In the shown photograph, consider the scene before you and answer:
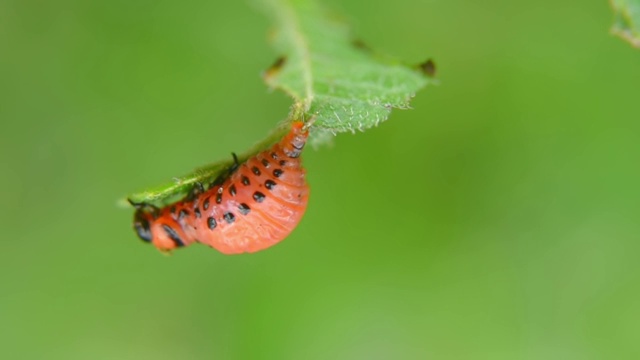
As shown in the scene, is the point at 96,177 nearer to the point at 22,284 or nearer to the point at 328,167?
the point at 22,284

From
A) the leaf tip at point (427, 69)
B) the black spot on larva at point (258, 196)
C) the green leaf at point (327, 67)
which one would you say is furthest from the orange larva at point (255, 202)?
the leaf tip at point (427, 69)

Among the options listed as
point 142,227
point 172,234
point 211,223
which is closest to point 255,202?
point 211,223

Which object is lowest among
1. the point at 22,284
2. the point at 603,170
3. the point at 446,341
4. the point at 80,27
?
the point at 22,284

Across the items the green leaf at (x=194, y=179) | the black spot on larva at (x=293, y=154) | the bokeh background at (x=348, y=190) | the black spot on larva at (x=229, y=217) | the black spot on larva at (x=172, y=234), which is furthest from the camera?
the bokeh background at (x=348, y=190)

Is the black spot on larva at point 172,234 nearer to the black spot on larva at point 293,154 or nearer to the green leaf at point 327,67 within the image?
the black spot on larva at point 293,154

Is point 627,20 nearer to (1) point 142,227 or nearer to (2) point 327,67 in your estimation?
(2) point 327,67

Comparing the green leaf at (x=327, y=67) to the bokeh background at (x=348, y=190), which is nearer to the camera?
the green leaf at (x=327, y=67)

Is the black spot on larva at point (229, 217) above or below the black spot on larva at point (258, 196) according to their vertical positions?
below

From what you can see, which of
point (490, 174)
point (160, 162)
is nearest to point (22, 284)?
point (160, 162)
